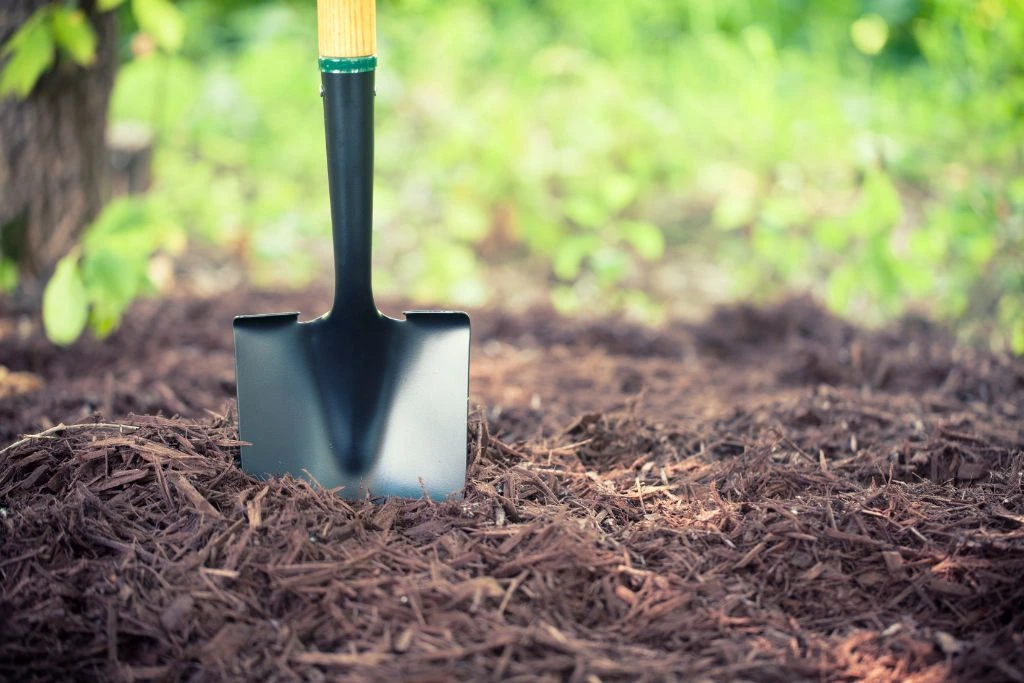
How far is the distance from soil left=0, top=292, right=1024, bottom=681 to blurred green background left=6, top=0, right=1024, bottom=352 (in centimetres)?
123

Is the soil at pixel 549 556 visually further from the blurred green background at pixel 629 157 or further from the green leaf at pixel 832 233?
the blurred green background at pixel 629 157

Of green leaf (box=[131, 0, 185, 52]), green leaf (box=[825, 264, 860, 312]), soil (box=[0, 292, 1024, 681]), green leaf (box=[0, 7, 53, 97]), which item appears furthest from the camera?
green leaf (box=[825, 264, 860, 312])

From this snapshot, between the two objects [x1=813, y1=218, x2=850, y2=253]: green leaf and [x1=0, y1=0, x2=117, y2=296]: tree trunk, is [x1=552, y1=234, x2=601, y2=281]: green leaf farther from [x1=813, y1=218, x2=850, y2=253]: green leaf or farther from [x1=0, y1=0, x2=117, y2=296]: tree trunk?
[x1=0, y1=0, x2=117, y2=296]: tree trunk

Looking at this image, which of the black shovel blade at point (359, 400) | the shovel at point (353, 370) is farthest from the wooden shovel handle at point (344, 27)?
the black shovel blade at point (359, 400)

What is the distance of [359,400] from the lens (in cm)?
162

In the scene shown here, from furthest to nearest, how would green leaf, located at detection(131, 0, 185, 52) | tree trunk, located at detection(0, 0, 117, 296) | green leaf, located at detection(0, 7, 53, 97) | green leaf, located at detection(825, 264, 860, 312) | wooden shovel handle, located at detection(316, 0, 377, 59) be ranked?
green leaf, located at detection(825, 264, 860, 312) → tree trunk, located at detection(0, 0, 117, 296) → green leaf, located at detection(131, 0, 185, 52) → green leaf, located at detection(0, 7, 53, 97) → wooden shovel handle, located at detection(316, 0, 377, 59)

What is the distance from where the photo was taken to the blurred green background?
2896mm

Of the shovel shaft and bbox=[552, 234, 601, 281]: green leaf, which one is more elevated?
the shovel shaft

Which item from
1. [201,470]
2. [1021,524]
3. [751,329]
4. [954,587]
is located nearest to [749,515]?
[954,587]

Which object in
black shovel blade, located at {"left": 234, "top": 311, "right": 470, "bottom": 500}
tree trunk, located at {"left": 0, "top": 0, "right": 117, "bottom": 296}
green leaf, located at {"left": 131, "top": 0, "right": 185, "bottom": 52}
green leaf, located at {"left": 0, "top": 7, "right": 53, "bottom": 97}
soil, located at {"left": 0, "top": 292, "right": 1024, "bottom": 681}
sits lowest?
soil, located at {"left": 0, "top": 292, "right": 1024, "bottom": 681}

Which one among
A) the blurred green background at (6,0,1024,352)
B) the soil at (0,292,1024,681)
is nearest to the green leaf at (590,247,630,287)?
the blurred green background at (6,0,1024,352)

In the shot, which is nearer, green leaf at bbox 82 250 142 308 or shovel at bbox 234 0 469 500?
shovel at bbox 234 0 469 500

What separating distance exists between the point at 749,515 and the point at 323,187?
2882mm

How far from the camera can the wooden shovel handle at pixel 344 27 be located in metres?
1.52
